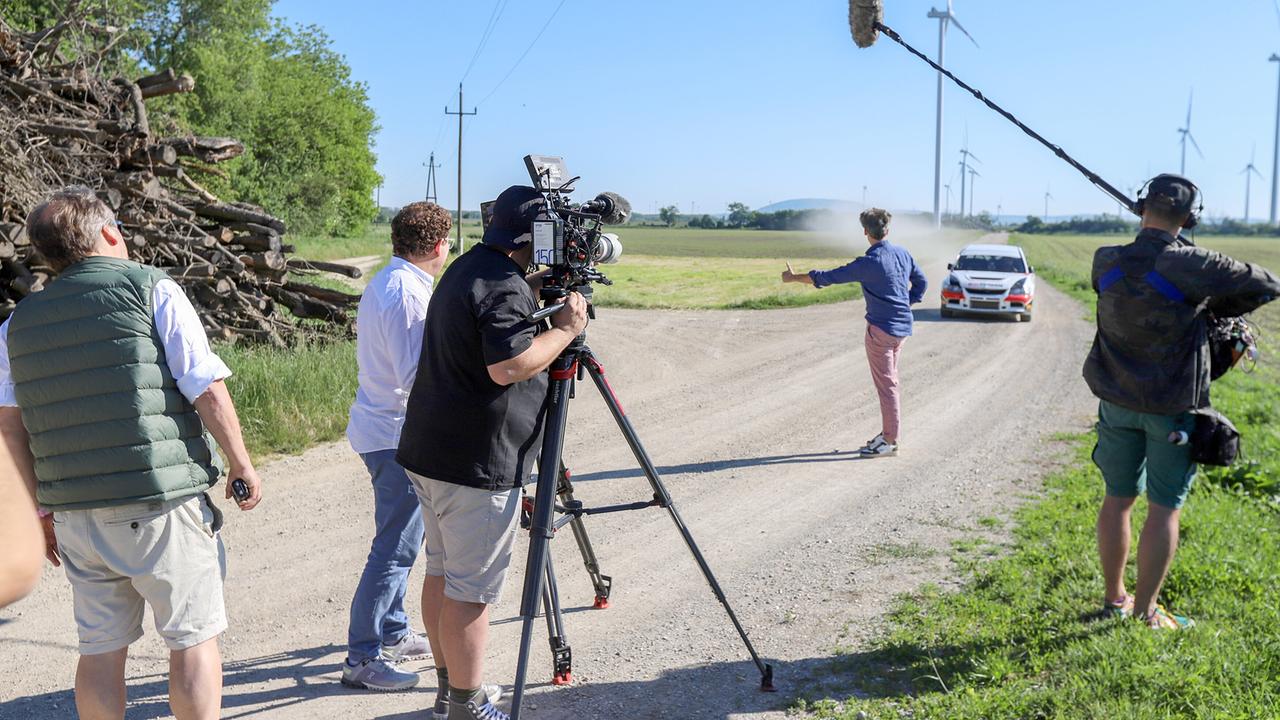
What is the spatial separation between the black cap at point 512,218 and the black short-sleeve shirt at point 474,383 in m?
0.05

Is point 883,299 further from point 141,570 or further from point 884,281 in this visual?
point 141,570

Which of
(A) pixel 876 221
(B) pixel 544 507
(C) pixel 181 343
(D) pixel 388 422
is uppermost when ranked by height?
(A) pixel 876 221

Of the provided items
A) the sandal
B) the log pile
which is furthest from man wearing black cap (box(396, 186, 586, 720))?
the log pile

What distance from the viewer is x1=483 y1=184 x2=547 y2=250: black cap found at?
345cm

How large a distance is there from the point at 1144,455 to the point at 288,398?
6.84 meters

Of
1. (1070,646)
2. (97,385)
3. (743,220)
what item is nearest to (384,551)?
(97,385)

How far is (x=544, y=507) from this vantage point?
354 cm

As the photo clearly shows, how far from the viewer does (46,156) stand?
374 inches

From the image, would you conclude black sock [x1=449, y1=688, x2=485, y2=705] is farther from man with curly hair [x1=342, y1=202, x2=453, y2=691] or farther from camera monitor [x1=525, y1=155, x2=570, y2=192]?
camera monitor [x1=525, y1=155, x2=570, y2=192]

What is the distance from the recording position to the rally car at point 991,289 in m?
20.3

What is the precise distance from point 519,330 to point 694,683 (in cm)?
203

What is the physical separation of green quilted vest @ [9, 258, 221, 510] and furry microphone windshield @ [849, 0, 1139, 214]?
3.20 m

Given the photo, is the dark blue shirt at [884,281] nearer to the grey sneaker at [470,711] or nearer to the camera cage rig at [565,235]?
the camera cage rig at [565,235]

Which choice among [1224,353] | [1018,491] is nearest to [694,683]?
[1224,353]
